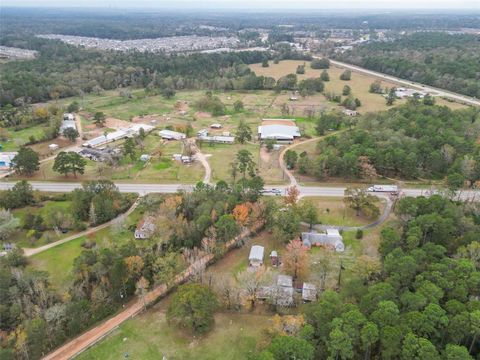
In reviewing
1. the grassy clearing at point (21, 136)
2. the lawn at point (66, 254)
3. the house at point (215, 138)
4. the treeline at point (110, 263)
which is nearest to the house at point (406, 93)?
the house at point (215, 138)

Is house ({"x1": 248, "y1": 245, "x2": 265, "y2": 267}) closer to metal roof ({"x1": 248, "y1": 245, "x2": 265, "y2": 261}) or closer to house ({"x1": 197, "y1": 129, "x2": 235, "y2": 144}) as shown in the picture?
metal roof ({"x1": 248, "y1": 245, "x2": 265, "y2": 261})

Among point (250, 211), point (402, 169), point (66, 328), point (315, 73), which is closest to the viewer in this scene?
point (66, 328)

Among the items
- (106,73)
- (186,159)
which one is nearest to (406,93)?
(186,159)

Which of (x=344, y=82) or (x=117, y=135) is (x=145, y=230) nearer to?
(x=117, y=135)

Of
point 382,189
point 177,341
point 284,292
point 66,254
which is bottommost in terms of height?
point 177,341

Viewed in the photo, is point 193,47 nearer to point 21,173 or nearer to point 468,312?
point 21,173

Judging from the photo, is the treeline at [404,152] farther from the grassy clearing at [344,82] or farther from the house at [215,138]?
the grassy clearing at [344,82]

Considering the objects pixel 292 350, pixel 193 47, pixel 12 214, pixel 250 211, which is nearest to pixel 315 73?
pixel 193 47
